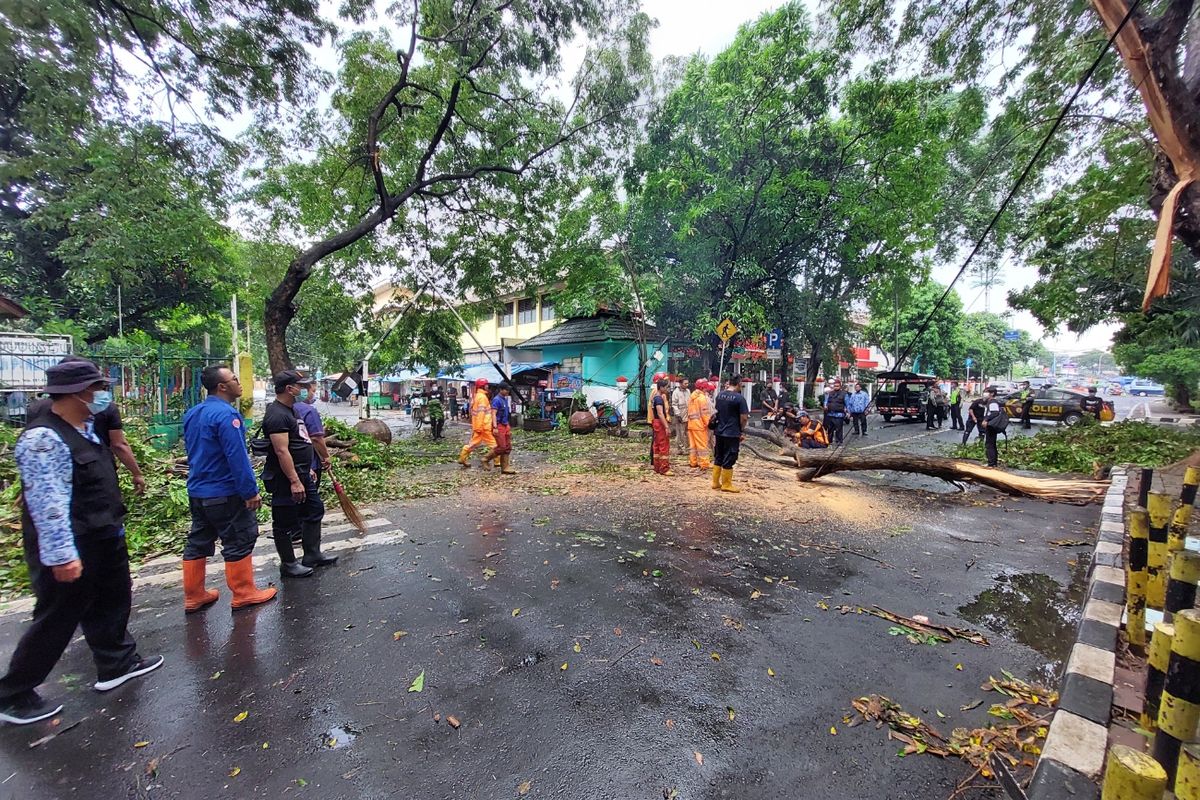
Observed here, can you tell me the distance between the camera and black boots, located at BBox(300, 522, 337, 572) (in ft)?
15.6

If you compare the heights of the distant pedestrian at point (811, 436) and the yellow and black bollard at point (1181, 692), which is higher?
the yellow and black bollard at point (1181, 692)

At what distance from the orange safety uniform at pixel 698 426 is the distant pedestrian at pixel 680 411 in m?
1.36

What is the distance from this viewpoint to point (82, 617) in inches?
112

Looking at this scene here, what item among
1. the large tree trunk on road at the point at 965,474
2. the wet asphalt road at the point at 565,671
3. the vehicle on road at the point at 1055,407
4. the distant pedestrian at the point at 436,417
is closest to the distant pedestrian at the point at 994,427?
the large tree trunk on road at the point at 965,474

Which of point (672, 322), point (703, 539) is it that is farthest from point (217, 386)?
point (672, 322)

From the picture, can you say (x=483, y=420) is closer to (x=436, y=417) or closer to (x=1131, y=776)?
(x=436, y=417)

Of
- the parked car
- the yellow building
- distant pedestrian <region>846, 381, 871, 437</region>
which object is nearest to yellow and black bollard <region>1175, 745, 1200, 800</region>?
distant pedestrian <region>846, 381, 871, 437</region>

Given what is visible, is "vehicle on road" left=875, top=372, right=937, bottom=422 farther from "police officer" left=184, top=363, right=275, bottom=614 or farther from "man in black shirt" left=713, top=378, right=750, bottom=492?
"police officer" left=184, top=363, right=275, bottom=614

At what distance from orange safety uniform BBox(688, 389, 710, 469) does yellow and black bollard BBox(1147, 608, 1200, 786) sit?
829 cm

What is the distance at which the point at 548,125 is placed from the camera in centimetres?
1188

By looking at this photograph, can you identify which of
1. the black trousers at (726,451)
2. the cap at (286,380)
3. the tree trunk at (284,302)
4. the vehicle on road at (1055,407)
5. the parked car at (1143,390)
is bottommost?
the parked car at (1143,390)

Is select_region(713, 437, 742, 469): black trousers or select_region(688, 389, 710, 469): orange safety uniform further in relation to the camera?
select_region(688, 389, 710, 469): orange safety uniform

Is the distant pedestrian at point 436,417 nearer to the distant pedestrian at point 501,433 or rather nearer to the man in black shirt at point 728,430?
the distant pedestrian at point 501,433

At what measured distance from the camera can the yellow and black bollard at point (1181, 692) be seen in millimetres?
1585
